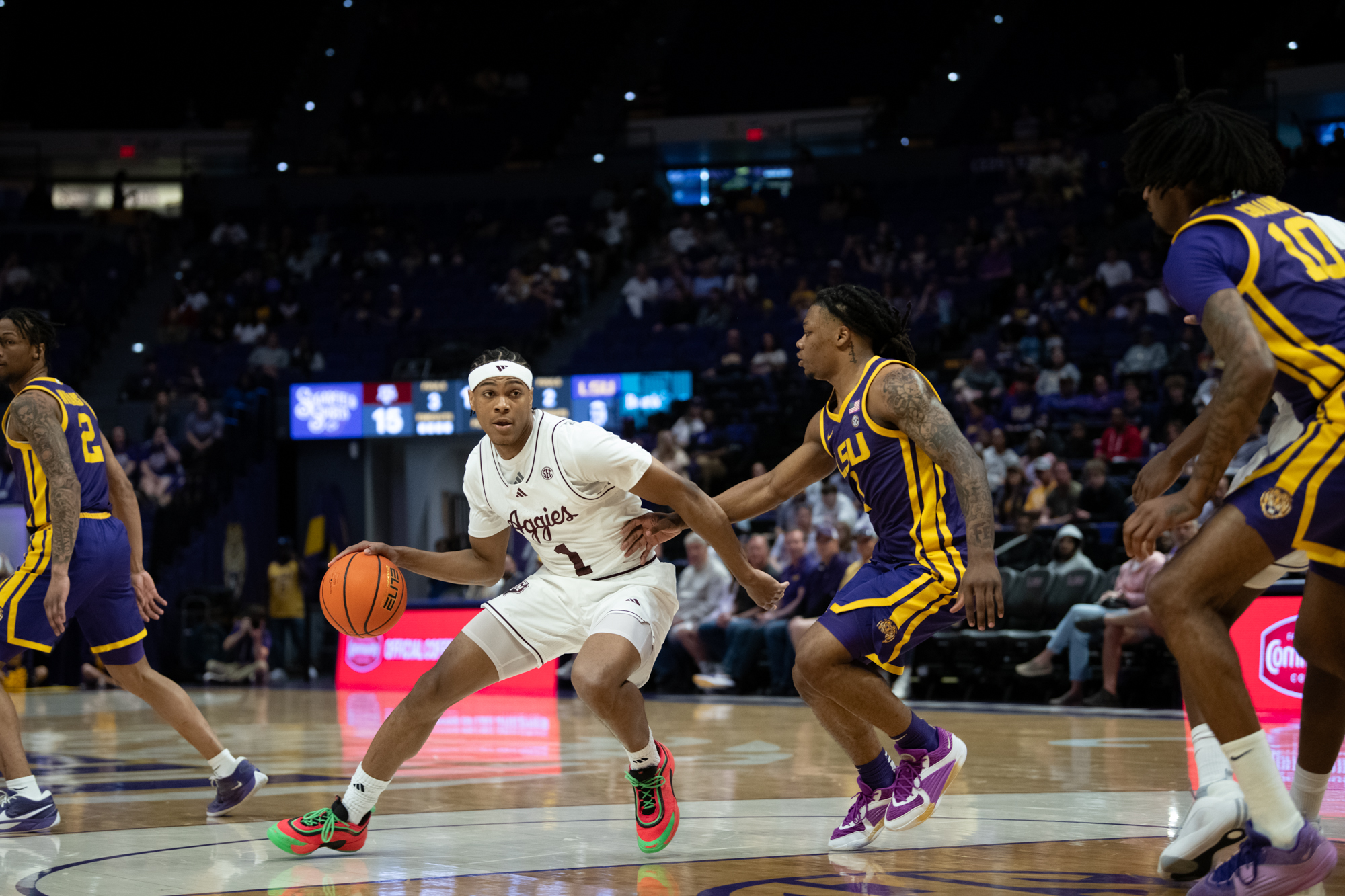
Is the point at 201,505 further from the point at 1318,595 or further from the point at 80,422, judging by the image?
the point at 1318,595

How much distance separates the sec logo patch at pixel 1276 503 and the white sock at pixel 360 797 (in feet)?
9.07

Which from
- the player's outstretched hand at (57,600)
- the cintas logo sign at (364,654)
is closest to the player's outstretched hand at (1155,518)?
the player's outstretched hand at (57,600)

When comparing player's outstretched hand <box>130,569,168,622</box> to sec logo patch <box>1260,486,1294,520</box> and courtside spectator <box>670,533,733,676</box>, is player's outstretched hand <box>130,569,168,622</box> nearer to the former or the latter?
sec logo patch <box>1260,486,1294,520</box>

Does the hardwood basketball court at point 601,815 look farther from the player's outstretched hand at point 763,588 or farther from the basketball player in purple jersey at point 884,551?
the player's outstretched hand at point 763,588

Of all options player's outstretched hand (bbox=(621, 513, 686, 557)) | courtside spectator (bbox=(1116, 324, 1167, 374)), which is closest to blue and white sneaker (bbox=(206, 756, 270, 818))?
player's outstretched hand (bbox=(621, 513, 686, 557))

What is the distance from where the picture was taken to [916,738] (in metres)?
4.69

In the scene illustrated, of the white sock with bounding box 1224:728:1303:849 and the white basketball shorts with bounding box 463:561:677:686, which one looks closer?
the white sock with bounding box 1224:728:1303:849

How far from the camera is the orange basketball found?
481 cm

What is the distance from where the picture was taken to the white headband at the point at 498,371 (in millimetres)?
4742

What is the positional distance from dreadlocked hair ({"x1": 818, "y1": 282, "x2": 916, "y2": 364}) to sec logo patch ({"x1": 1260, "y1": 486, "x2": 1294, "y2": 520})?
1.60 metres

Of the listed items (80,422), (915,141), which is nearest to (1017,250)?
(915,141)

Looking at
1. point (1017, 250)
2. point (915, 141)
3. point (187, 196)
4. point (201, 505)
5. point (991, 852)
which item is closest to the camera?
point (991, 852)

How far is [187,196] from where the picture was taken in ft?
81.1

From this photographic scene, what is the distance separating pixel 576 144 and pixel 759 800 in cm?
2076
